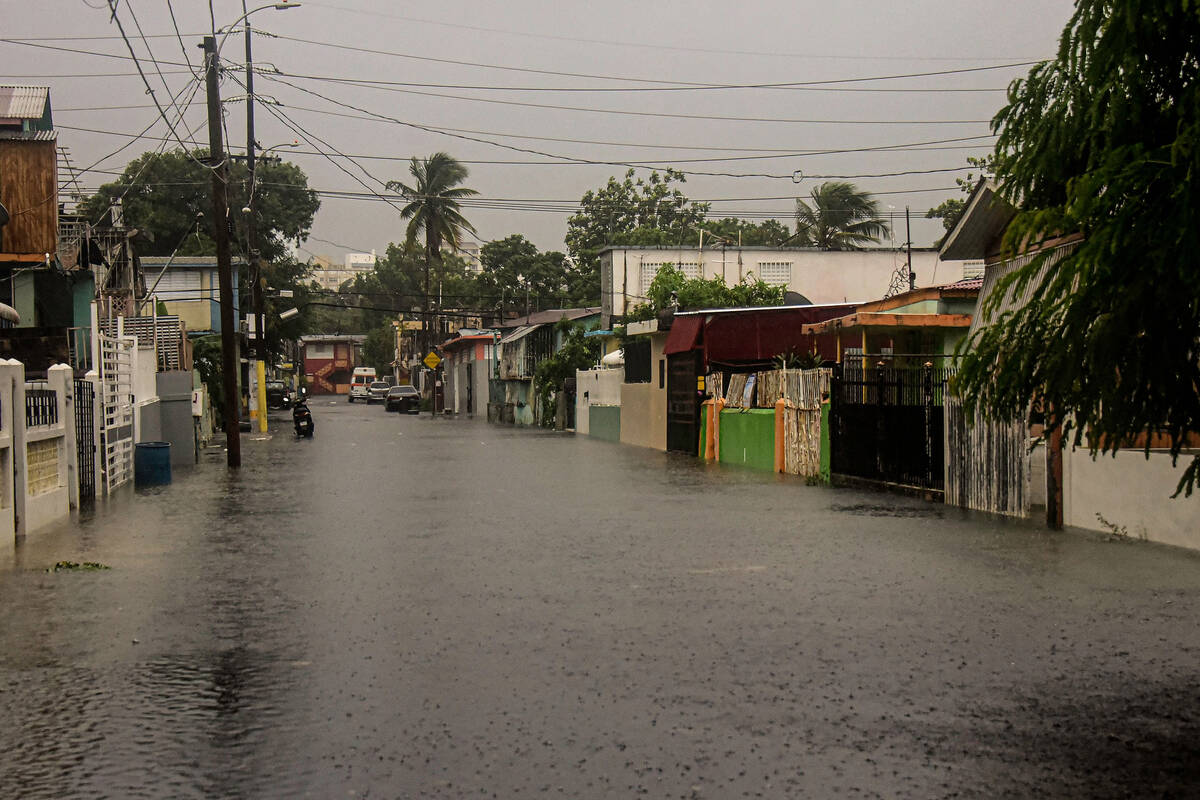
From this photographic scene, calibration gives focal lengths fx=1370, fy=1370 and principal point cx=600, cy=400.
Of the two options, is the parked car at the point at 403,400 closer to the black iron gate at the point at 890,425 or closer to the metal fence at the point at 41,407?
the black iron gate at the point at 890,425

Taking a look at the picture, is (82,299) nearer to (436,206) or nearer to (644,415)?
(644,415)

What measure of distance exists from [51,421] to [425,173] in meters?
59.1

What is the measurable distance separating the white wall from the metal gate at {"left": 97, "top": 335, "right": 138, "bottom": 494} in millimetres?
30250

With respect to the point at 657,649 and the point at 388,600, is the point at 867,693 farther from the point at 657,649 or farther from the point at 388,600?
the point at 388,600

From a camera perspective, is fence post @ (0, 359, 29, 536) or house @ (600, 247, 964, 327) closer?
fence post @ (0, 359, 29, 536)

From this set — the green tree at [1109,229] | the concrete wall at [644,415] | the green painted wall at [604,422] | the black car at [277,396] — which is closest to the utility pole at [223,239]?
the concrete wall at [644,415]

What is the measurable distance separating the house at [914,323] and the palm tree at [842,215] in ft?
110

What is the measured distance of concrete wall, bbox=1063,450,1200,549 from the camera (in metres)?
13.7

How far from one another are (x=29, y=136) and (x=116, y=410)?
10021mm

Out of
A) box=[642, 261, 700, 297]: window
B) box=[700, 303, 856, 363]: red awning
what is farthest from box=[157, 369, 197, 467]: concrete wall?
box=[642, 261, 700, 297]: window

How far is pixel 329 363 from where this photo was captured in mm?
160625

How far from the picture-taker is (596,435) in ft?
154

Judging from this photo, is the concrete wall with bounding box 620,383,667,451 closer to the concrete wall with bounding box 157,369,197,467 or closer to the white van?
the concrete wall with bounding box 157,369,197,467

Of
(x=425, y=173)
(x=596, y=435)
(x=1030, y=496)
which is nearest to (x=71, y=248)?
(x=596, y=435)
